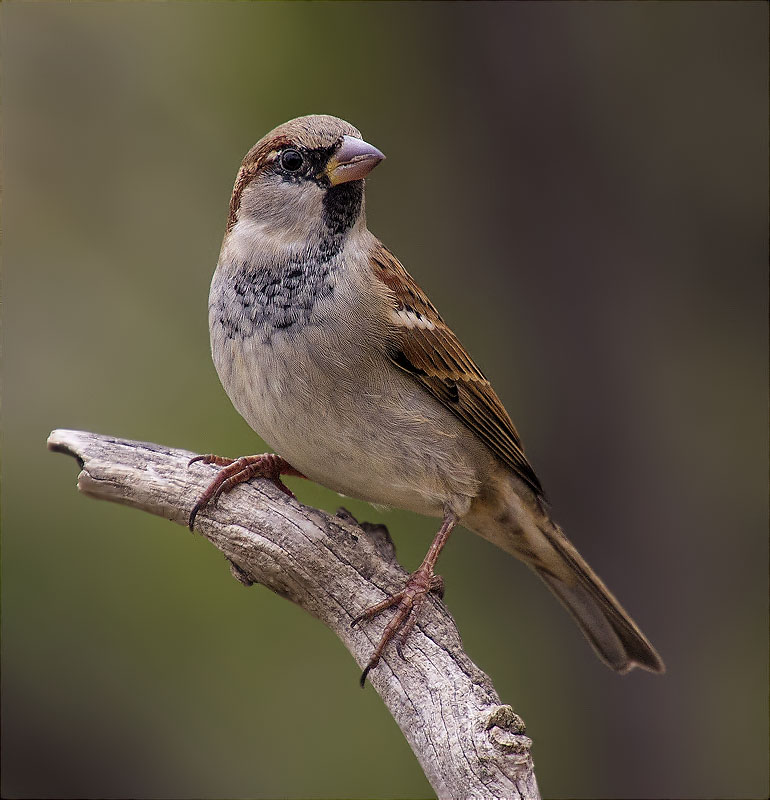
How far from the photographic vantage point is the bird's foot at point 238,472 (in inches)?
119

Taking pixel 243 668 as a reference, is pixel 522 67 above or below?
above

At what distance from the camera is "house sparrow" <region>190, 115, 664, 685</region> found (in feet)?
9.09

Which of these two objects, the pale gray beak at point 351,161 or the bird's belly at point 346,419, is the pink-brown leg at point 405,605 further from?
the pale gray beak at point 351,161

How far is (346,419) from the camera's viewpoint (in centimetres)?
278

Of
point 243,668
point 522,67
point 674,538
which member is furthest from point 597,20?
point 243,668

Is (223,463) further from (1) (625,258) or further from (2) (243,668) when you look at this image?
(1) (625,258)

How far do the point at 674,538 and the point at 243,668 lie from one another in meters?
2.41

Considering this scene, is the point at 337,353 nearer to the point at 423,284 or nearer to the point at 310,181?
the point at 310,181

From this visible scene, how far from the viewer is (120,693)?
4.70m

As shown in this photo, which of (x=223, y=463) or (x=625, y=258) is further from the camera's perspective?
(x=625, y=258)

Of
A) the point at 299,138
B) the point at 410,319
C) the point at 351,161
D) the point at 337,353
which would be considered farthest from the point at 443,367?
the point at 299,138

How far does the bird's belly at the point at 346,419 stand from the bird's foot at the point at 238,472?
0.23 metres

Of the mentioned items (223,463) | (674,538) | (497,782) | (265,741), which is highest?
(223,463)

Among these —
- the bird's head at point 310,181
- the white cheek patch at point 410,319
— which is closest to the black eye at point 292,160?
the bird's head at point 310,181
